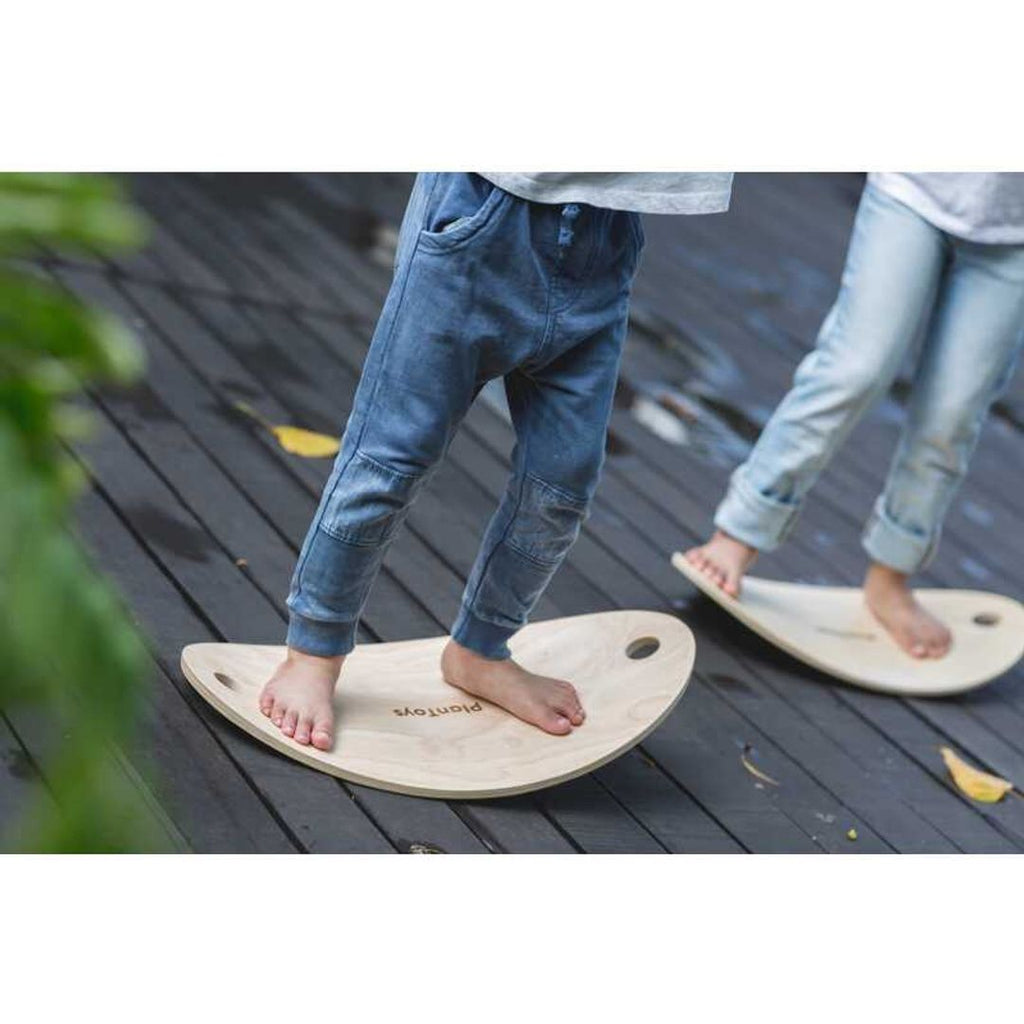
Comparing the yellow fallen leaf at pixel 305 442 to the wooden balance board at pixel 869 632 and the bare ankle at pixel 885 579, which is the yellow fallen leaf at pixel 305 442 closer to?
the wooden balance board at pixel 869 632

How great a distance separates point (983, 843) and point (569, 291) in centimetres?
88

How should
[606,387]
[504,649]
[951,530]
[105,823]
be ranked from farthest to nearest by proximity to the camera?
[951,530] → [504,649] → [606,387] → [105,823]

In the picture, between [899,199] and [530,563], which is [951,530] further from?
[530,563]

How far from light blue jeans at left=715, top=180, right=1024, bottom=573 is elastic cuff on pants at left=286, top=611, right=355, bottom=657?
0.76 meters

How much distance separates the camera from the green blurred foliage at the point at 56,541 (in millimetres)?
780

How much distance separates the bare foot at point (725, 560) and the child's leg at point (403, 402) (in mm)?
704

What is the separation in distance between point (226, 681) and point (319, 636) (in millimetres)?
124

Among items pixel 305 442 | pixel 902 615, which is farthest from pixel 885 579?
pixel 305 442

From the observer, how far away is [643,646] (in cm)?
214

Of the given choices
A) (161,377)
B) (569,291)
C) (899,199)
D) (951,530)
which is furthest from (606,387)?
(951,530)

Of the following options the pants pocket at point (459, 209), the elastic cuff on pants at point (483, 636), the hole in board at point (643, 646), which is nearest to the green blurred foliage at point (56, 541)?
the pants pocket at point (459, 209)

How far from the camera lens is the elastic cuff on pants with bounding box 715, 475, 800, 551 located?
245 centimetres

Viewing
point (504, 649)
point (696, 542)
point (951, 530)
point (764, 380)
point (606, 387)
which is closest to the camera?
point (606, 387)

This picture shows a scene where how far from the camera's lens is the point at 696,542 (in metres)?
2.71
